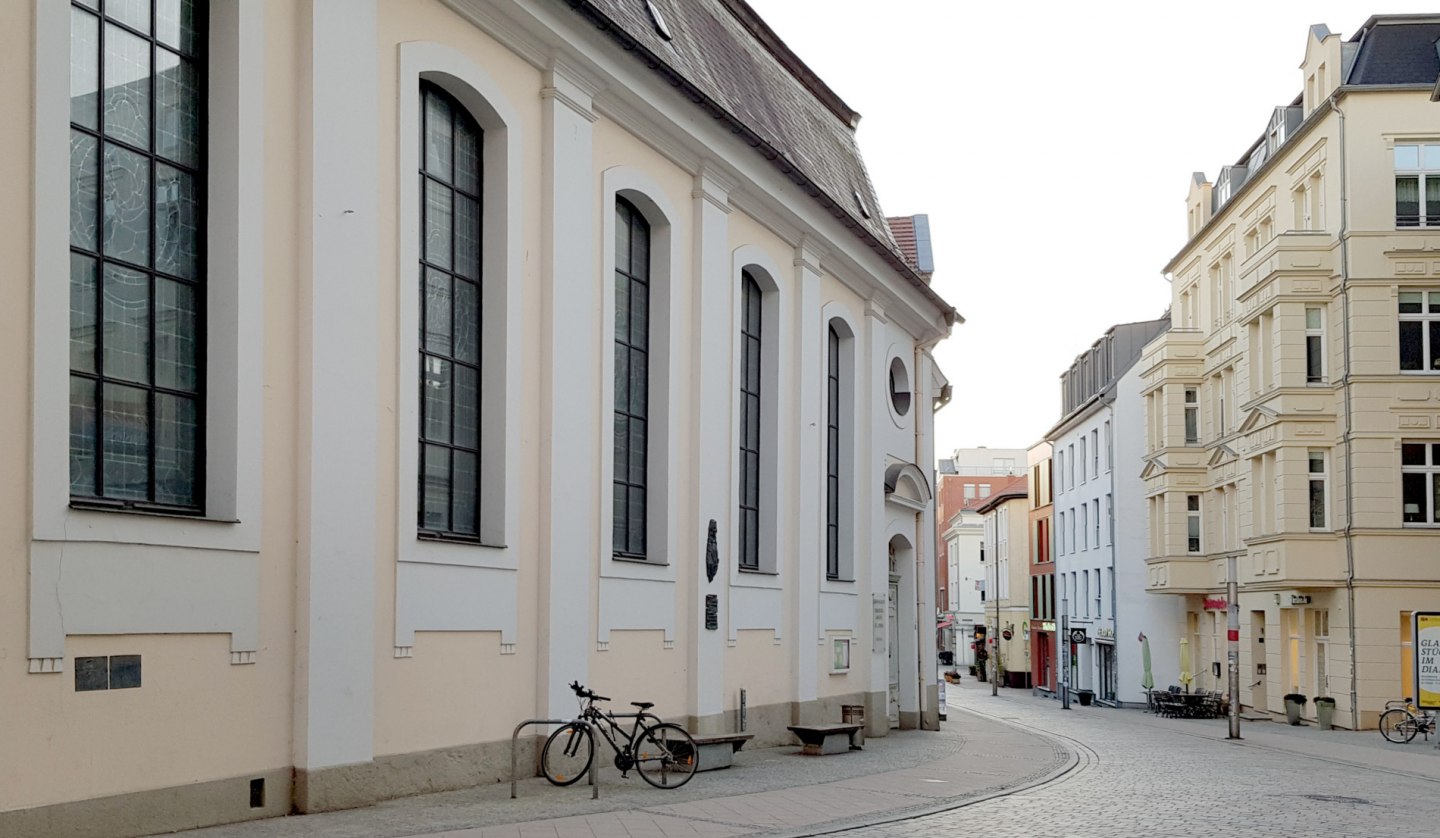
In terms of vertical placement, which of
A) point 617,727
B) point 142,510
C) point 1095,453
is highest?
point 1095,453

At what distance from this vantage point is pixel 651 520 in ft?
65.1

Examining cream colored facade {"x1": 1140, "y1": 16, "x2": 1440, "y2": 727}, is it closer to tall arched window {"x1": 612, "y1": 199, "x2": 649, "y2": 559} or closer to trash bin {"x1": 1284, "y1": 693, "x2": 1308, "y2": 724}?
trash bin {"x1": 1284, "y1": 693, "x2": 1308, "y2": 724}

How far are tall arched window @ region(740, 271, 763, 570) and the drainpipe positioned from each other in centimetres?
1896

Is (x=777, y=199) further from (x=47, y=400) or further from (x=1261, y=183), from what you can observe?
(x=1261, y=183)

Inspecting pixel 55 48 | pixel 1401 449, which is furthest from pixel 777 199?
pixel 1401 449

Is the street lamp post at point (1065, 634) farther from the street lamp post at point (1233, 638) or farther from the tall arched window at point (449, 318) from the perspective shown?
the tall arched window at point (449, 318)

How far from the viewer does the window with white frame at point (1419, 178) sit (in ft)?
123

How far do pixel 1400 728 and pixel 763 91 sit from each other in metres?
18.4

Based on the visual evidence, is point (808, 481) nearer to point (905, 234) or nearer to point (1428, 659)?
point (905, 234)

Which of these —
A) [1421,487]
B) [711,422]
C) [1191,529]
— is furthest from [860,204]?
[1191,529]

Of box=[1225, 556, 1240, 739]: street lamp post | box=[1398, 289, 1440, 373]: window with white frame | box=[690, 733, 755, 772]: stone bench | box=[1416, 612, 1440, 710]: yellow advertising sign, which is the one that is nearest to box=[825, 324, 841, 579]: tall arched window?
box=[690, 733, 755, 772]: stone bench

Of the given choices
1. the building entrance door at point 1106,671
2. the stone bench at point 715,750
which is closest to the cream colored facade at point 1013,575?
the building entrance door at point 1106,671

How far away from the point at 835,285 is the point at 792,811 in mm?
13873

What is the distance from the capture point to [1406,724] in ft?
105
